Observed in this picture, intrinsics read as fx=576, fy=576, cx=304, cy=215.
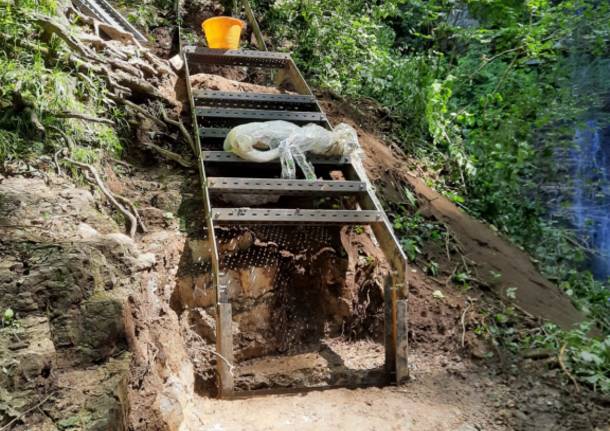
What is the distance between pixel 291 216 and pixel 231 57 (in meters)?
2.66

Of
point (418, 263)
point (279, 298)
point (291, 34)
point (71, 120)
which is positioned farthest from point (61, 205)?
point (291, 34)

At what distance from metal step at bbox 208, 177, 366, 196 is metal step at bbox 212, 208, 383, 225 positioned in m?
0.23

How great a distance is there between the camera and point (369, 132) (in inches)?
243

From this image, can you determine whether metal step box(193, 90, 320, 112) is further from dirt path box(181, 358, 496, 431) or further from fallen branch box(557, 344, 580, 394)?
fallen branch box(557, 344, 580, 394)

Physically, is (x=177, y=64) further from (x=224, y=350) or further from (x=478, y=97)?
(x=478, y=97)

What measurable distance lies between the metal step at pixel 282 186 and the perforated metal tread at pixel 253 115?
3.22ft

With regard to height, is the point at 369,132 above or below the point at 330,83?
below

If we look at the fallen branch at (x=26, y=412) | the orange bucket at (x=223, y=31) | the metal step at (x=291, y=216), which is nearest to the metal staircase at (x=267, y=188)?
the metal step at (x=291, y=216)

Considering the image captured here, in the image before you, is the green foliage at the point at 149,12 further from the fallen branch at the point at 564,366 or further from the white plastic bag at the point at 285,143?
the fallen branch at the point at 564,366

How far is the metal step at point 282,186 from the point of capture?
12.8 feet

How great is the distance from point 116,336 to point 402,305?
1.88m

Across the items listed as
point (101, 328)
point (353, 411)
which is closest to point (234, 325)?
point (353, 411)

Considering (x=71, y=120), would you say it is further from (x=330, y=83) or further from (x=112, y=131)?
(x=330, y=83)

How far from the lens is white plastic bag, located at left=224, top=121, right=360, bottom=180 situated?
4195mm
